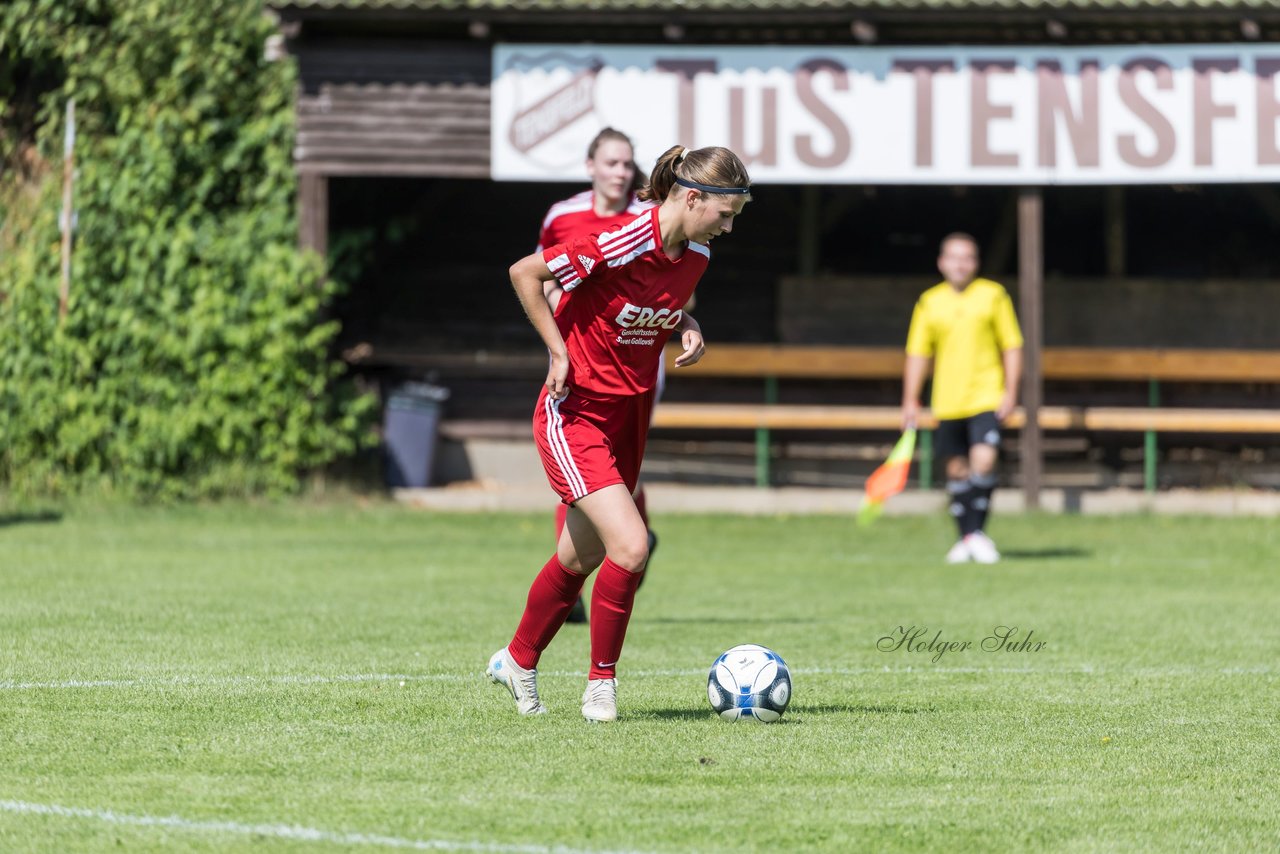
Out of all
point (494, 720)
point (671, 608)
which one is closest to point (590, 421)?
point (494, 720)

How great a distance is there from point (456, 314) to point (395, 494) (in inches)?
114

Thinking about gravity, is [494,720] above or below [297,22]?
below

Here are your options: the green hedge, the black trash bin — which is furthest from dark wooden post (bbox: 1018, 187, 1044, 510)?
the green hedge

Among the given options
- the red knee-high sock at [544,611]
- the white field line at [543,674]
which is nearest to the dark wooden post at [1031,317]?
the white field line at [543,674]

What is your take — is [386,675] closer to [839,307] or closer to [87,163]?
[87,163]

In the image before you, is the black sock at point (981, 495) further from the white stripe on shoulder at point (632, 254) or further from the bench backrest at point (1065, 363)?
the white stripe on shoulder at point (632, 254)

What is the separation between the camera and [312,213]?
1664 cm

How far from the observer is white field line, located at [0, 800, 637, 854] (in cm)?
410

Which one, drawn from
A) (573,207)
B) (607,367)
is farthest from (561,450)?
(573,207)

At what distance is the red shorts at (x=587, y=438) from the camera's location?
5.85 meters

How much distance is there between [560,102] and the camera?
1648cm

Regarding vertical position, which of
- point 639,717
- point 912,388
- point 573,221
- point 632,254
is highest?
point 573,221

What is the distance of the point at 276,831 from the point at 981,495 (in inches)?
363

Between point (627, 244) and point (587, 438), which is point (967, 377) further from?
point (627, 244)
